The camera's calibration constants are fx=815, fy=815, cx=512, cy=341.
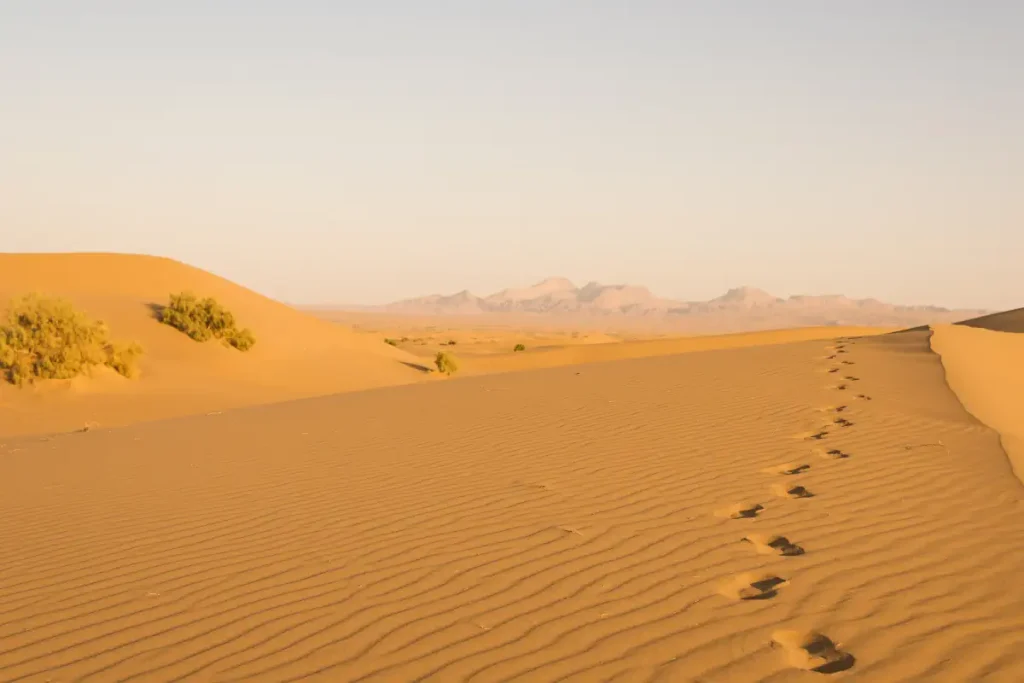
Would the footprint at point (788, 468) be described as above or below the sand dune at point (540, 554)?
above

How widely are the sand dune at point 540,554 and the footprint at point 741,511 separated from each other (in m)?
0.03

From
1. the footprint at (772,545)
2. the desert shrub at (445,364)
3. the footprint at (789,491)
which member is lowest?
the desert shrub at (445,364)

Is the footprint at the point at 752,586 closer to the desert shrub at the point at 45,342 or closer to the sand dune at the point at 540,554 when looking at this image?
the sand dune at the point at 540,554

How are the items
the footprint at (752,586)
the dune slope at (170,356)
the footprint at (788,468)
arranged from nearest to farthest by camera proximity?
1. the footprint at (752,586)
2. the footprint at (788,468)
3. the dune slope at (170,356)

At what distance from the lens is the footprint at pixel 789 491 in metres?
6.04

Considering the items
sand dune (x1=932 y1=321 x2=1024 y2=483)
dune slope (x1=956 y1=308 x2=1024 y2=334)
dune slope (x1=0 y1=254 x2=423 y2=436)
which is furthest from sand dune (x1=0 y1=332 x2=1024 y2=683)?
dune slope (x1=956 y1=308 x2=1024 y2=334)

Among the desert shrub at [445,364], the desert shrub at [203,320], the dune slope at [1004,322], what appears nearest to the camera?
the desert shrub at [203,320]

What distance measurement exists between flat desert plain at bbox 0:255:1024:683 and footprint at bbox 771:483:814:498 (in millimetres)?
29

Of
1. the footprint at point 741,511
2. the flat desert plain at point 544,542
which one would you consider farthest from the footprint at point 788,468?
the footprint at point 741,511

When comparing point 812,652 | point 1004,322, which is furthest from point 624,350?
point 812,652

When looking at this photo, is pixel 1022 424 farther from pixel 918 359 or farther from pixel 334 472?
pixel 334 472

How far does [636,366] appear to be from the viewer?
1691 centimetres

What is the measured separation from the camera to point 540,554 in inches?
196

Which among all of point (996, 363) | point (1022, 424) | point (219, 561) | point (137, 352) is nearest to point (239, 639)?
point (219, 561)
